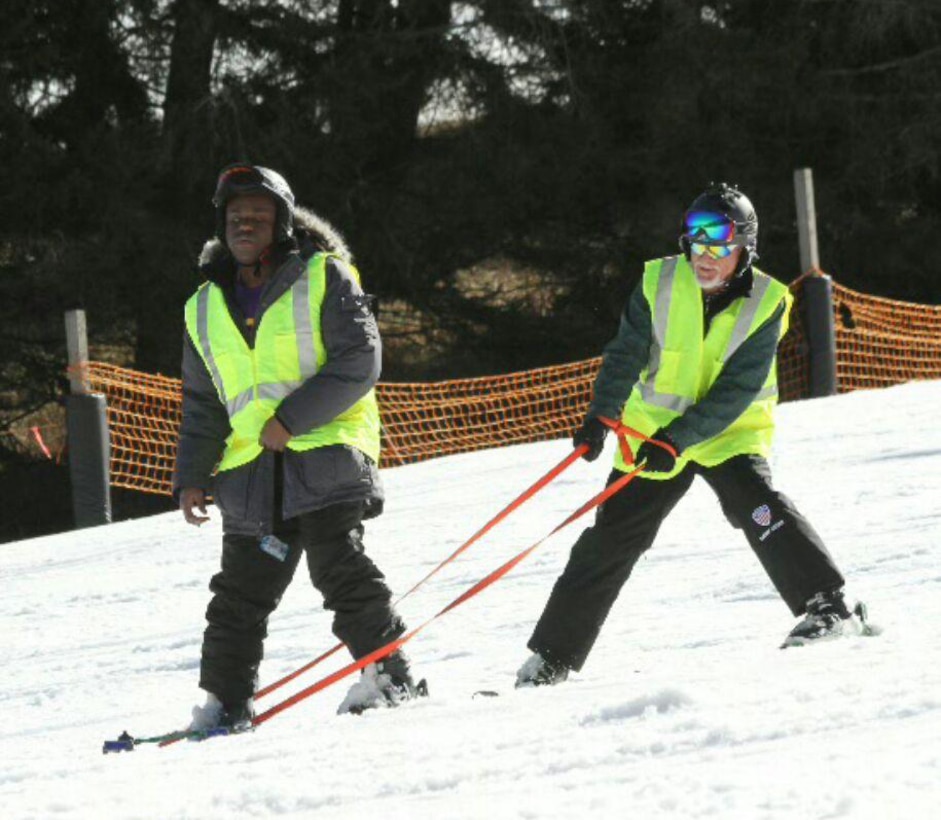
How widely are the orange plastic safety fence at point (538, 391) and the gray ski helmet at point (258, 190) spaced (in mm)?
8217

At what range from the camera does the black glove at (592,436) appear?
4.51m

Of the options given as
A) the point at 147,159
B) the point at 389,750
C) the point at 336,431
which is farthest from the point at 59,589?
the point at 147,159

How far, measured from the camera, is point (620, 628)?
550cm

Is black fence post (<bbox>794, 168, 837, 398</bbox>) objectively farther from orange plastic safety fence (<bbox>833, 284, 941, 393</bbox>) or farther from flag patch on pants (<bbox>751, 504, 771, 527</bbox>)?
flag patch on pants (<bbox>751, 504, 771, 527</bbox>)

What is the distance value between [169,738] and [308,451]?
76 cm

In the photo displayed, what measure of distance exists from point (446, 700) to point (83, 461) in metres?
6.20

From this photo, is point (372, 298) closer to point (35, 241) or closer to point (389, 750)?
point (389, 750)

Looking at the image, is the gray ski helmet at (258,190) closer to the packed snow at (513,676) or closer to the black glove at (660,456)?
the black glove at (660,456)

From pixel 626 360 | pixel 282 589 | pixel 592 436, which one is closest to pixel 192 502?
pixel 282 589

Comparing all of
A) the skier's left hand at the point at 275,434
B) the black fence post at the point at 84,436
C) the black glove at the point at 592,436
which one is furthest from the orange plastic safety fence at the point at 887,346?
the skier's left hand at the point at 275,434

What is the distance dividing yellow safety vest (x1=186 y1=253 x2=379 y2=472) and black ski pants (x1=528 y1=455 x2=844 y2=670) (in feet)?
2.17

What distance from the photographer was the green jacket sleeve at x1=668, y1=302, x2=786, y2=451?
4.40 metres

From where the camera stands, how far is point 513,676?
4.90 metres

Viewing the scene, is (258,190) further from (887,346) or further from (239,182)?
(887,346)
